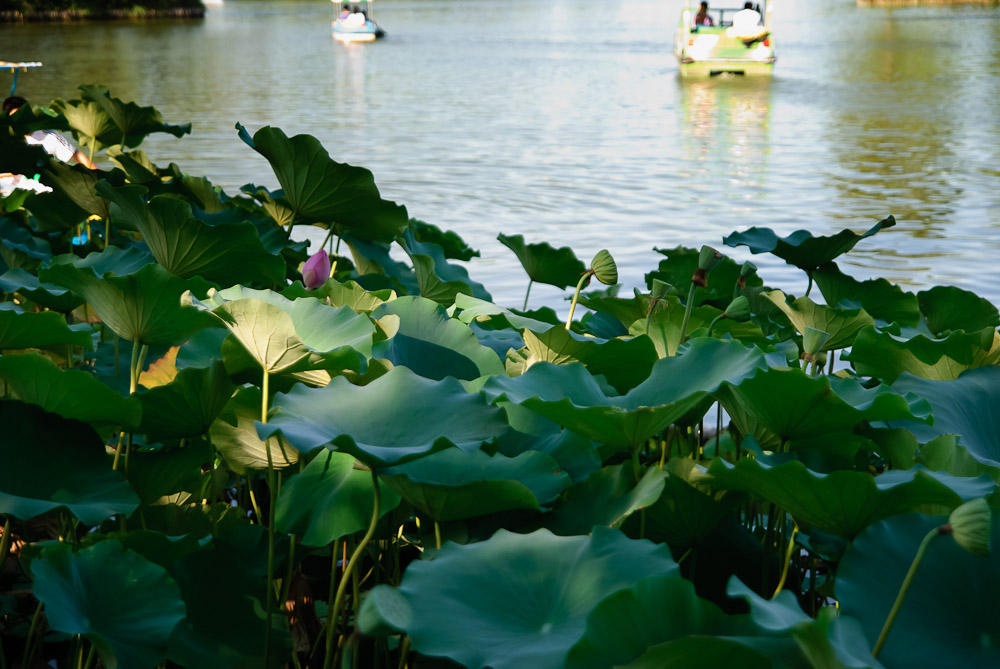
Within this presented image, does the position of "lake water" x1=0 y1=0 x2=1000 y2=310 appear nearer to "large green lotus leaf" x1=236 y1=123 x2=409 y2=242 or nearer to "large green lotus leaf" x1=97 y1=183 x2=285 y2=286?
"large green lotus leaf" x1=236 y1=123 x2=409 y2=242

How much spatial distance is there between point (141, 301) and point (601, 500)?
57 centimetres

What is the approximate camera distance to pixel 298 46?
25.3 m

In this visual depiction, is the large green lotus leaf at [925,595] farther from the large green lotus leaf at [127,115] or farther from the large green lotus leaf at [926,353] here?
the large green lotus leaf at [127,115]

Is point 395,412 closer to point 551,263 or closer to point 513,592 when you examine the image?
point 513,592

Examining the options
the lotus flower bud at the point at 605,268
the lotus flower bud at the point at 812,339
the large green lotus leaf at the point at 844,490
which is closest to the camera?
the large green lotus leaf at the point at 844,490

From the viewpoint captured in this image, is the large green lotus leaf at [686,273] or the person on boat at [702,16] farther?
the person on boat at [702,16]

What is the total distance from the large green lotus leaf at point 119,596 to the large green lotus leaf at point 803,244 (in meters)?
1.07

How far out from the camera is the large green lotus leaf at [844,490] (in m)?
0.76

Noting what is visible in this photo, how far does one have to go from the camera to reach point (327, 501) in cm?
91

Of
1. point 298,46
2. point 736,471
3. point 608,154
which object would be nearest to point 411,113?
point 608,154

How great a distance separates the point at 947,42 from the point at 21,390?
78.9 feet

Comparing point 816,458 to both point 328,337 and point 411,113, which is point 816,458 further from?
point 411,113

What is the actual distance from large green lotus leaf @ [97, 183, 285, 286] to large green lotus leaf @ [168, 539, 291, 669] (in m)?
0.59

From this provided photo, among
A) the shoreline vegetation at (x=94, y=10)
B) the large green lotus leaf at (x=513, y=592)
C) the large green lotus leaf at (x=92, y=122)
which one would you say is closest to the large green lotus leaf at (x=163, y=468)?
the large green lotus leaf at (x=513, y=592)
